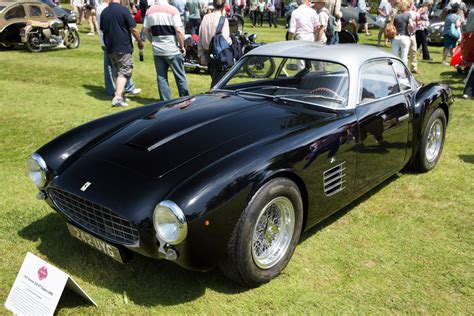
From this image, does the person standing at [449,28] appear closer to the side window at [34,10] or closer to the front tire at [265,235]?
the front tire at [265,235]

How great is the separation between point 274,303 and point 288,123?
4.36ft

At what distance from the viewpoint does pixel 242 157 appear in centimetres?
283

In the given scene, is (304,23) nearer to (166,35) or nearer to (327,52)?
(166,35)

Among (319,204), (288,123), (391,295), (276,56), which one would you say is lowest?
(391,295)

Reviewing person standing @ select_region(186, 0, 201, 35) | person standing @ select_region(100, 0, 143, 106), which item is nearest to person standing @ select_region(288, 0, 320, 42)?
person standing @ select_region(100, 0, 143, 106)

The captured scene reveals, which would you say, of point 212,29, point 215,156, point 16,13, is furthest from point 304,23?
point 16,13

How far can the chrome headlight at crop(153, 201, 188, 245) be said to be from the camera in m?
2.46

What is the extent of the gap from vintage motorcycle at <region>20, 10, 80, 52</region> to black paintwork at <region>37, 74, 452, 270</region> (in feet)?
35.6

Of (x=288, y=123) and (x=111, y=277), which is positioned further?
(x=288, y=123)

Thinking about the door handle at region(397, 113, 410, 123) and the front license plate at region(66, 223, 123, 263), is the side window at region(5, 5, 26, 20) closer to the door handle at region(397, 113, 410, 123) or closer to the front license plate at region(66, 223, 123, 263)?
the front license plate at region(66, 223, 123, 263)

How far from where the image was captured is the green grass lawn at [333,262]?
285 cm

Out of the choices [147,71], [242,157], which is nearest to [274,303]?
[242,157]

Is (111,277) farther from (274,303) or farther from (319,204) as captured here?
(319,204)

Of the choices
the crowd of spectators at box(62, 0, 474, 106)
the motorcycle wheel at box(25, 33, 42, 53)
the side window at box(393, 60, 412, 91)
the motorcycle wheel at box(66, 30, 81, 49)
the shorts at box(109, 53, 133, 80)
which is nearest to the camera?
the side window at box(393, 60, 412, 91)
